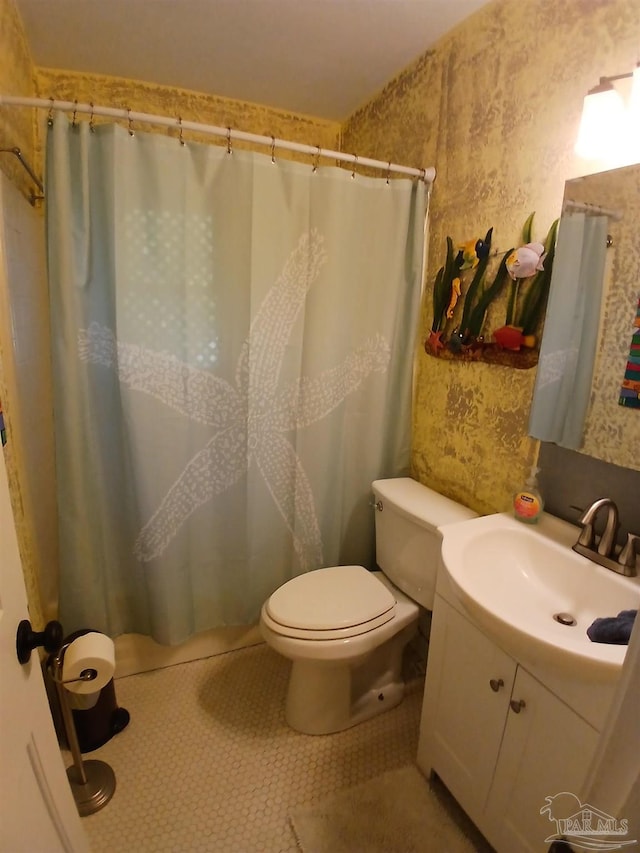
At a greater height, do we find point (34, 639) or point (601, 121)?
point (601, 121)

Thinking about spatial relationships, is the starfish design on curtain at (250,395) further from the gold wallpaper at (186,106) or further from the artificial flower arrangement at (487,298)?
the gold wallpaper at (186,106)

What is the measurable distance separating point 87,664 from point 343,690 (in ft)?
2.70

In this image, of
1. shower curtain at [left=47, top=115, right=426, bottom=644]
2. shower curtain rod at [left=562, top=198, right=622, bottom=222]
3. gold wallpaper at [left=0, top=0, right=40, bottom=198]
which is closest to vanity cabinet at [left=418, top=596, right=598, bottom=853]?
shower curtain at [left=47, top=115, right=426, bottom=644]

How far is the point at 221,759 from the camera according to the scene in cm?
136

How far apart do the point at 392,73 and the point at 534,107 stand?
0.79 m

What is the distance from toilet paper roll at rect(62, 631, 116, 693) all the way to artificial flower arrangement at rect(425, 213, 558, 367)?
1.46 m

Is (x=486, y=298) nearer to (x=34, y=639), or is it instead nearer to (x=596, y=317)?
(x=596, y=317)

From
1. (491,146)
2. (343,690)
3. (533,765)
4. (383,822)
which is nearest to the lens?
(533,765)

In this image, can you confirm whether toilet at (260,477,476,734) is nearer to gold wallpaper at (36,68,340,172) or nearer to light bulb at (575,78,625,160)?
light bulb at (575,78,625,160)

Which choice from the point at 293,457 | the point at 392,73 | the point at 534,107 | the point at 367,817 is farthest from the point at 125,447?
the point at 392,73

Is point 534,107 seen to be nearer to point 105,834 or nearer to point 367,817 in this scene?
point 367,817

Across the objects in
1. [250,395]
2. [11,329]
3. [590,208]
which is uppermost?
[590,208]

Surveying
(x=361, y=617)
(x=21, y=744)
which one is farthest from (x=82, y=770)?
(x=361, y=617)

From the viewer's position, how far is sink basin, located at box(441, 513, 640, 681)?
75 centimetres
